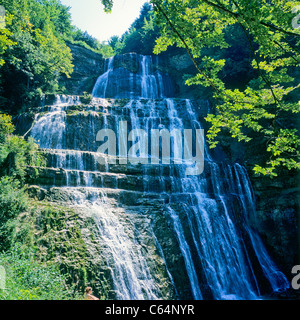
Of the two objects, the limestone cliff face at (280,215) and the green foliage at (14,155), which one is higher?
the green foliage at (14,155)

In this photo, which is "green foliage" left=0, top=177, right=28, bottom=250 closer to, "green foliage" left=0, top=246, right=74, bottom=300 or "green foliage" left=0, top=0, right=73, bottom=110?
"green foliage" left=0, top=246, right=74, bottom=300

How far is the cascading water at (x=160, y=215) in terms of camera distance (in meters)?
7.22

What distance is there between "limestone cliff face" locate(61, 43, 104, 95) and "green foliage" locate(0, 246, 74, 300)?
21.0 m

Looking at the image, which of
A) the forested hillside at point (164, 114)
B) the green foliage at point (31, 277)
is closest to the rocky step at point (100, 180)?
the forested hillside at point (164, 114)

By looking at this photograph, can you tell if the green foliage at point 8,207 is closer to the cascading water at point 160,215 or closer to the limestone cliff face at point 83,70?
the cascading water at point 160,215

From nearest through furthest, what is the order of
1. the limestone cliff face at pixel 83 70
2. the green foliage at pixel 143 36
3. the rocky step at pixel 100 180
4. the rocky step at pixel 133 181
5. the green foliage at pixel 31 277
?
1. the green foliage at pixel 31 277
2. the rocky step at pixel 100 180
3. the rocky step at pixel 133 181
4. the limestone cliff face at pixel 83 70
5. the green foliage at pixel 143 36

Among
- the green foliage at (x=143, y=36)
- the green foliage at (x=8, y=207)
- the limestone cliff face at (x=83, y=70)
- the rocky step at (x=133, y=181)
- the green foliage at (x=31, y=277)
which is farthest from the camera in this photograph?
the green foliage at (x=143, y=36)

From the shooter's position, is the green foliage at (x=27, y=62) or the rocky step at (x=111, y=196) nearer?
the rocky step at (x=111, y=196)

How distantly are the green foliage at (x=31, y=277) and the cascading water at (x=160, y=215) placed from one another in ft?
5.22

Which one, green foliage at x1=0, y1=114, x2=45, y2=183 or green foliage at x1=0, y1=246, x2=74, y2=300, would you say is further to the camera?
green foliage at x1=0, y1=114, x2=45, y2=183

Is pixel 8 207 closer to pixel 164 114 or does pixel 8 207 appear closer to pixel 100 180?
pixel 100 180

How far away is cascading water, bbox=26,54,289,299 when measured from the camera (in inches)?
284

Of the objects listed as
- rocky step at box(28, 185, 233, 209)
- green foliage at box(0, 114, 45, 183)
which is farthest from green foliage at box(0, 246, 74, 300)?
green foliage at box(0, 114, 45, 183)
